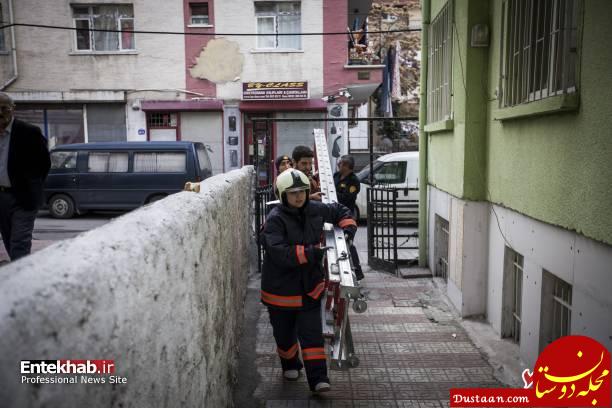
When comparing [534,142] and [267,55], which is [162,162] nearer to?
[267,55]

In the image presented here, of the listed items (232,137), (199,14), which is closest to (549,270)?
(232,137)

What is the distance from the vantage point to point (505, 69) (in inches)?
195

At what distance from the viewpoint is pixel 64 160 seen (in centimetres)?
1452

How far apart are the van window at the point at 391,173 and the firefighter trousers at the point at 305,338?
30.2 ft

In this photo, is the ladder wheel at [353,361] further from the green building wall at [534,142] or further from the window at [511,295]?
the window at [511,295]

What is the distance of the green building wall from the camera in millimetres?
3088

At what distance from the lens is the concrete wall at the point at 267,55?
731 inches

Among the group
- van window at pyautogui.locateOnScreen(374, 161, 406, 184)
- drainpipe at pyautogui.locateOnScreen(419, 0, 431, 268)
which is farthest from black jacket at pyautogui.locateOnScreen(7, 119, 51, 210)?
van window at pyautogui.locateOnScreen(374, 161, 406, 184)

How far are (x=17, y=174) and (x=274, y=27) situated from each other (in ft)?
51.7

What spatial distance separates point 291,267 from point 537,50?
102 inches

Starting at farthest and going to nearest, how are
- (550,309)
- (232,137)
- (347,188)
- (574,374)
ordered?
(232,137), (347,188), (550,309), (574,374)

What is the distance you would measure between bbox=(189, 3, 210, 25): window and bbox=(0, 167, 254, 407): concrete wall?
56.9 feet

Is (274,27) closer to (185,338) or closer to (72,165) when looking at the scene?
(72,165)

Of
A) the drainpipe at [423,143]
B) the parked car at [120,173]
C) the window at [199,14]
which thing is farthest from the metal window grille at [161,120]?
the drainpipe at [423,143]
